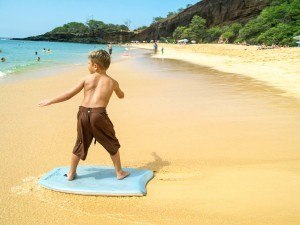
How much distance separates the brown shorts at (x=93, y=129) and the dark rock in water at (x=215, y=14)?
8258cm

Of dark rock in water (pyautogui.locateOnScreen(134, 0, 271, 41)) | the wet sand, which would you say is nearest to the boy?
the wet sand

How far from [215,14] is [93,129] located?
99.0 metres

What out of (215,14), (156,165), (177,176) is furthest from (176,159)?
(215,14)

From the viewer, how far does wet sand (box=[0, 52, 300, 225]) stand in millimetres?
2883

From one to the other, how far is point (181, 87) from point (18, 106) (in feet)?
15.6

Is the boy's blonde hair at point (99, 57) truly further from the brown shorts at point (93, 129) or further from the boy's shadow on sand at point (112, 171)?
the boy's shadow on sand at point (112, 171)

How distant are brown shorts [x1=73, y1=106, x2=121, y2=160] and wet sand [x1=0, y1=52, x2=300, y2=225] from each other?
1.69 feet

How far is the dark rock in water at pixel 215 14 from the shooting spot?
8256 centimetres

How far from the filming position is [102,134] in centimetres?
332

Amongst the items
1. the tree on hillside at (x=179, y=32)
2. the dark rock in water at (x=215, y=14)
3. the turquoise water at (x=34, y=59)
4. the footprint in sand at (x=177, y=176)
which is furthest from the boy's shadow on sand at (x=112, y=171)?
the tree on hillside at (x=179, y=32)

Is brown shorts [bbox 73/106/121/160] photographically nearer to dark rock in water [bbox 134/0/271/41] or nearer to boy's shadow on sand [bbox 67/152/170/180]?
boy's shadow on sand [bbox 67/152/170/180]

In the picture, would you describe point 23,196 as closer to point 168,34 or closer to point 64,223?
point 64,223

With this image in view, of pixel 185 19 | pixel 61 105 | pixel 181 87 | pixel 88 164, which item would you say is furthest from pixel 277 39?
pixel 185 19

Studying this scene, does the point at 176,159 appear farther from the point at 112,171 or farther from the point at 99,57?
the point at 99,57
